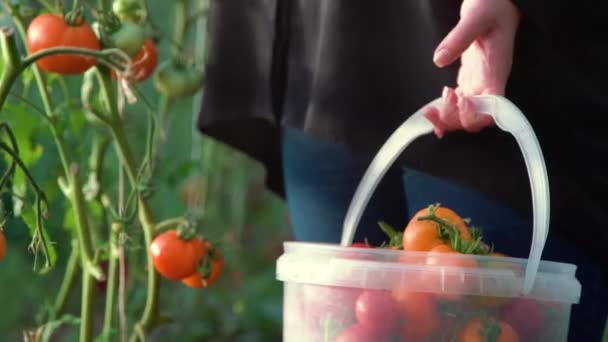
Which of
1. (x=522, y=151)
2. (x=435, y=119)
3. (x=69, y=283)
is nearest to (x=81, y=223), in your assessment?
(x=69, y=283)

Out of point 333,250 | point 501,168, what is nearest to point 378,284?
point 333,250

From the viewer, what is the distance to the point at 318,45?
4.16ft

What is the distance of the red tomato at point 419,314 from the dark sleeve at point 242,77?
0.49 m

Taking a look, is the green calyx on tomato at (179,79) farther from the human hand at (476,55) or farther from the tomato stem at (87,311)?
the human hand at (476,55)

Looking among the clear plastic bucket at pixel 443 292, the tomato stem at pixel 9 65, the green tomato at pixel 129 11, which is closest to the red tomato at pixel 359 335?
the clear plastic bucket at pixel 443 292

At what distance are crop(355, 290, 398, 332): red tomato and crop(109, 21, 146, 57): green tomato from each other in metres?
0.41

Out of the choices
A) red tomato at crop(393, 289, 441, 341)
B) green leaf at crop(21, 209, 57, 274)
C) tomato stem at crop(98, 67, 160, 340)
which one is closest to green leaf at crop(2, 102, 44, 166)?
tomato stem at crop(98, 67, 160, 340)

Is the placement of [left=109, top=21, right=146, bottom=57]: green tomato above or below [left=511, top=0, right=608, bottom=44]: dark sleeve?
below

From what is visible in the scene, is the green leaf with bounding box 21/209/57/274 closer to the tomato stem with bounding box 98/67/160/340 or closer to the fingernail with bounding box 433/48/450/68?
the tomato stem with bounding box 98/67/160/340

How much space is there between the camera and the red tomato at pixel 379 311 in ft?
3.05

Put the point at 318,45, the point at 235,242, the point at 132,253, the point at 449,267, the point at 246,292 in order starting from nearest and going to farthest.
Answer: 1. the point at 449,267
2. the point at 318,45
3. the point at 132,253
4. the point at 246,292
5. the point at 235,242

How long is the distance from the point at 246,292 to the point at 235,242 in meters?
0.23

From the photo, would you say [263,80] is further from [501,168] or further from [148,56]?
[501,168]

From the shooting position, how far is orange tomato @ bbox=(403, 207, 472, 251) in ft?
3.18
